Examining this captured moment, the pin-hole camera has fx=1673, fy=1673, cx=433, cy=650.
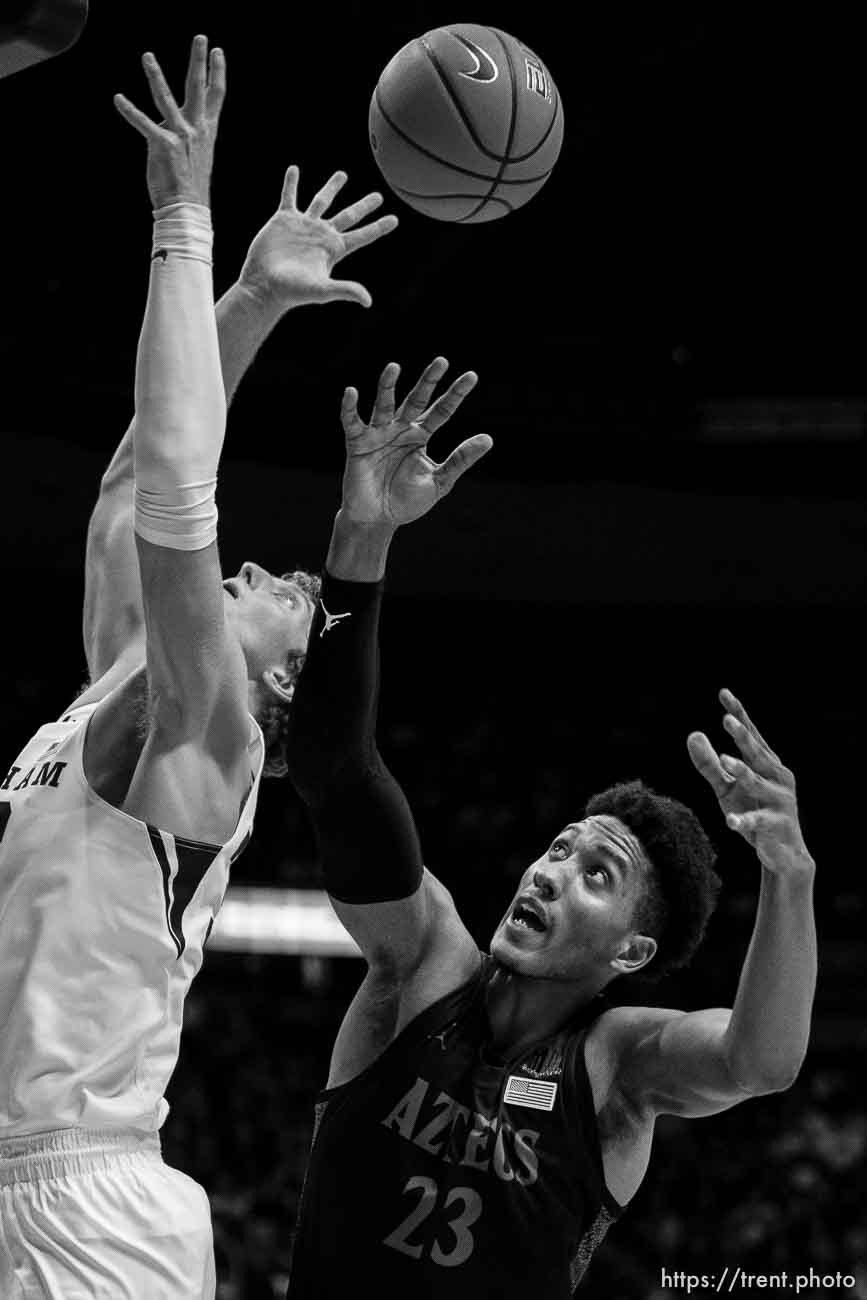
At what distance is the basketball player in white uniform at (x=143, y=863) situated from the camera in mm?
2932

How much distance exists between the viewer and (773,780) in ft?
11.5

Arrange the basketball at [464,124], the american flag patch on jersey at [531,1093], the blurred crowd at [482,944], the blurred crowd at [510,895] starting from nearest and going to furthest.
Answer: the american flag patch on jersey at [531,1093] → the basketball at [464,124] → the blurred crowd at [482,944] → the blurred crowd at [510,895]

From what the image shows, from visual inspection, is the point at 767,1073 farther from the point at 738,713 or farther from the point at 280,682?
the point at 280,682

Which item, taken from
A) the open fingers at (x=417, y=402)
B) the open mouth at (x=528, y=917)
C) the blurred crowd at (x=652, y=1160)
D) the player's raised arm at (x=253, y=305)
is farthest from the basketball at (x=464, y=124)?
the blurred crowd at (x=652, y=1160)

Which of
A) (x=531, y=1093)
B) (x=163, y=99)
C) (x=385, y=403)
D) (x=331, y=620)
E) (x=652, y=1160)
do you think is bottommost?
(x=652, y=1160)

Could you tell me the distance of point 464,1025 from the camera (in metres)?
3.79

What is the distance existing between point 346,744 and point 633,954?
1.00 meters

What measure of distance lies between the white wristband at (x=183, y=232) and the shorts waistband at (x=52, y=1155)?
1591 millimetres

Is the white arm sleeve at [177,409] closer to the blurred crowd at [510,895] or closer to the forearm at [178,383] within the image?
the forearm at [178,383]

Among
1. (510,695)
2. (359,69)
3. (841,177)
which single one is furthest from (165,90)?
(510,695)

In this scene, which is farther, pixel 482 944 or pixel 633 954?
pixel 482 944

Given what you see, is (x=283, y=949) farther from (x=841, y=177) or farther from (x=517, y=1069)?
(x=517, y=1069)

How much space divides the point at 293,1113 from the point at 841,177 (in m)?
9.63

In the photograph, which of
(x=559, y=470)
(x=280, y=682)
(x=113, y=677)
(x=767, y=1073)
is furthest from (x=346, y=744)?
(x=559, y=470)
